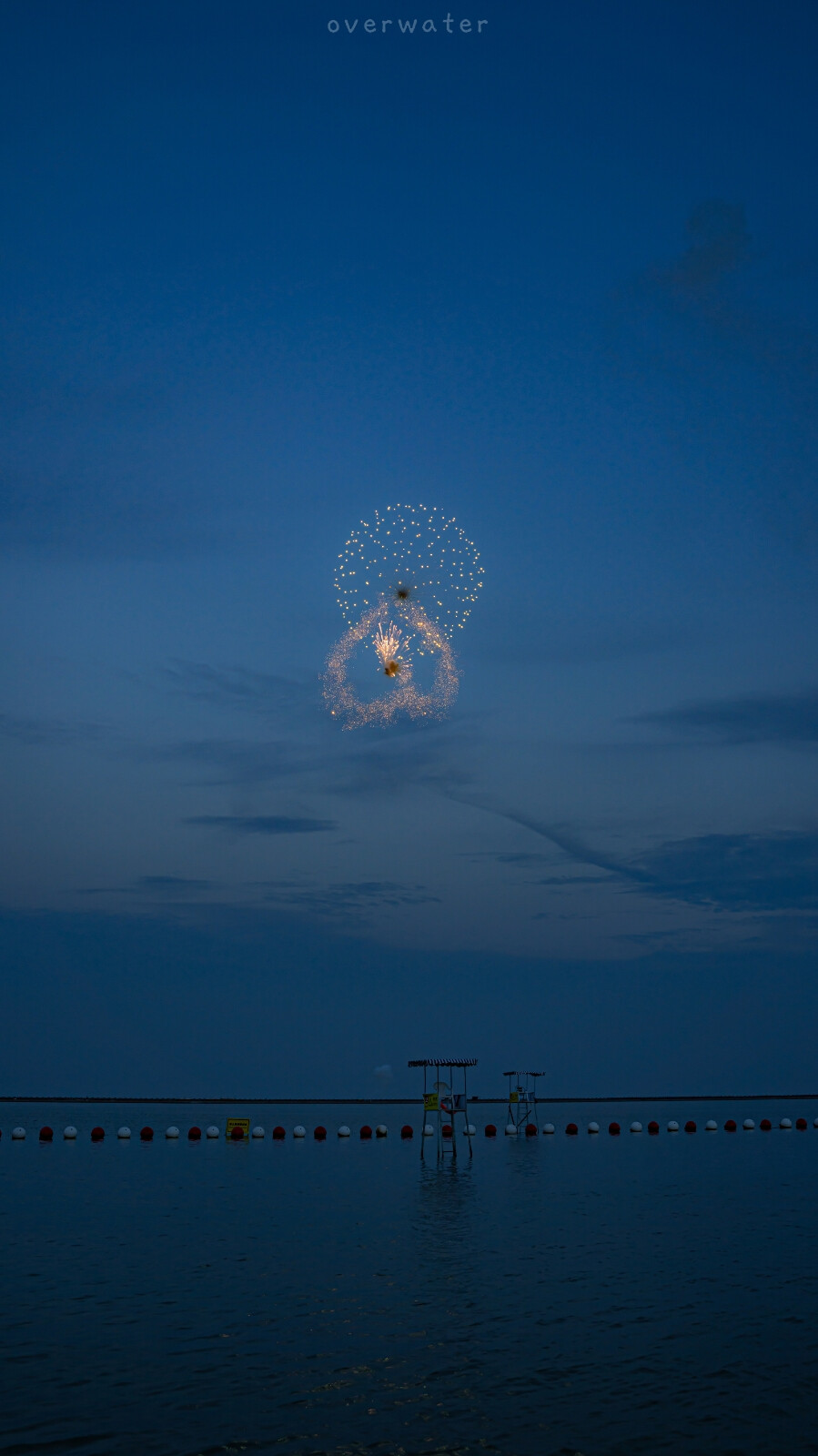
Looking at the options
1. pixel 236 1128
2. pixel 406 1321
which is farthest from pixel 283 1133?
pixel 406 1321

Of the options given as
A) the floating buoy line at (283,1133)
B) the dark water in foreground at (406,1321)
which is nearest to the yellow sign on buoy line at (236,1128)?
the floating buoy line at (283,1133)

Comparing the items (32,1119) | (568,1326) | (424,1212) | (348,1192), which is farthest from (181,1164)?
(32,1119)

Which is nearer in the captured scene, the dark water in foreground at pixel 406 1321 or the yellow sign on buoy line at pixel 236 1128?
the dark water in foreground at pixel 406 1321

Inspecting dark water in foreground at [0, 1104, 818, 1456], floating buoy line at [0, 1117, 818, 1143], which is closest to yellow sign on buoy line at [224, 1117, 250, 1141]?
floating buoy line at [0, 1117, 818, 1143]

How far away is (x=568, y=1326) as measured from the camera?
2622 cm

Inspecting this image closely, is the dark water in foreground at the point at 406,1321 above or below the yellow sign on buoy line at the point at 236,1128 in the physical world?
Result: below

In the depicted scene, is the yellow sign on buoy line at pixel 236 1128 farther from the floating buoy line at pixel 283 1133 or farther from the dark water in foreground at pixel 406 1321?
the dark water in foreground at pixel 406 1321

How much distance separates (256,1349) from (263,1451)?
21.1 feet

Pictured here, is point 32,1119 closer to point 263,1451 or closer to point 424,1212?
point 424,1212

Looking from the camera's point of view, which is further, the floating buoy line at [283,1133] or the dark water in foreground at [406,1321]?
the floating buoy line at [283,1133]

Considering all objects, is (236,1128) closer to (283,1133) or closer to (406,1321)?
(283,1133)

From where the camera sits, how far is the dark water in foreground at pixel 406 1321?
1886 centimetres

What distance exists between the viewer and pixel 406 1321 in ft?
86.4

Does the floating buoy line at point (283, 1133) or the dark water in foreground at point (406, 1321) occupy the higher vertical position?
the floating buoy line at point (283, 1133)
